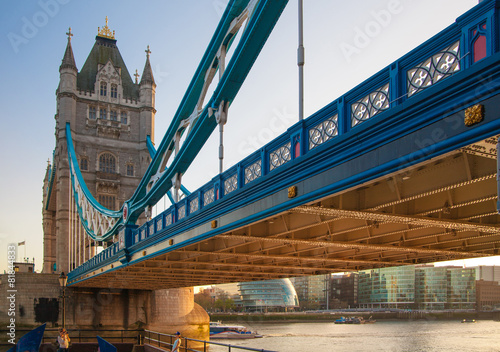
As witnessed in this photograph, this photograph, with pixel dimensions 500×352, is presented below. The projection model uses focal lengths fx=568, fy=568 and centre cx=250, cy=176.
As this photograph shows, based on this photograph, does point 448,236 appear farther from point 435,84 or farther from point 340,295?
point 340,295

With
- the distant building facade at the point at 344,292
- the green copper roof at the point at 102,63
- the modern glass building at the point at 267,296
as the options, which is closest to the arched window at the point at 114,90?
the green copper roof at the point at 102,63

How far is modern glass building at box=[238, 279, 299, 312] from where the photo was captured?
479 ft

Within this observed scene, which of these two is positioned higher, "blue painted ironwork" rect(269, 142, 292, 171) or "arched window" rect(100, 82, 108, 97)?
"arched window" rect(100, 82, 108, 97)

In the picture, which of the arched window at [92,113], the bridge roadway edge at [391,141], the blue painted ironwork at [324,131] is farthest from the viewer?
the arched window at [92,113]

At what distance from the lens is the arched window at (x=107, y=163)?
57750 millimetres

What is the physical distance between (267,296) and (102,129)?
96.9 meters

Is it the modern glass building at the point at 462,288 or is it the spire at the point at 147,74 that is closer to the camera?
the spire at the point at 147,74

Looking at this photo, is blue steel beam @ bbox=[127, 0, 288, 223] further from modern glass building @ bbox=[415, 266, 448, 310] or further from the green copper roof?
modern glass building @ bbox=[415, 266, 448, 310]

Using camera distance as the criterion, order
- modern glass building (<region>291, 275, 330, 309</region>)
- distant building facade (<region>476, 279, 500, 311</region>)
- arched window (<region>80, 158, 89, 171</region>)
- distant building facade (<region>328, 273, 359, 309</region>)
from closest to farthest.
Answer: arched window (<region>80, 158, 89, 171</region>) < distant building facade (<region>476, 279, 500, 311</region>) < distant building facade (<region>328, 273, 359, 309</region>) < modern glass building (<region>291, 275, 330, 309</region>)

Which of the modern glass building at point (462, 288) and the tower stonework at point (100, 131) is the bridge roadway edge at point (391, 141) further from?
the modern glass building at point (462, 288)

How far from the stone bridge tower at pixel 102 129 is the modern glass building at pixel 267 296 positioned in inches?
3607

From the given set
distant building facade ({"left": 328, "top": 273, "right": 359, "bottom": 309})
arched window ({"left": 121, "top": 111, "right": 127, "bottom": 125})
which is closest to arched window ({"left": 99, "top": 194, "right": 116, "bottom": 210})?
arched window ({"left": 121, "top": 111, "right": 127, "bottom": 125})

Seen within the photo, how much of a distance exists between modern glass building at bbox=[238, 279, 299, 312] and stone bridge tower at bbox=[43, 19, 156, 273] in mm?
91611

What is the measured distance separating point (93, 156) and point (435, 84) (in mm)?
54156
